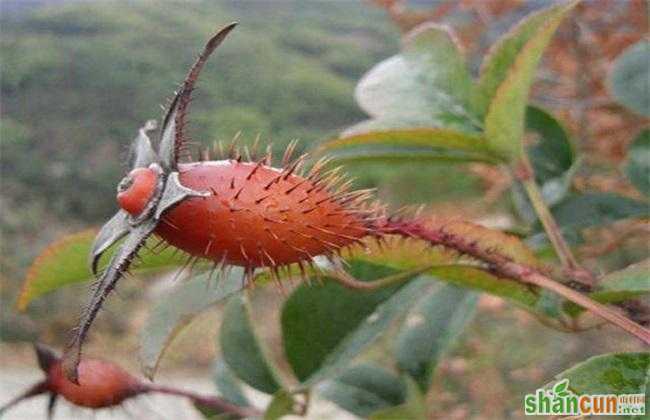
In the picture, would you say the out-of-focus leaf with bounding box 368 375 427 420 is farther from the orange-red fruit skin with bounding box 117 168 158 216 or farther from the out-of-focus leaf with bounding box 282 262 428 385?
the orange-red fruit skin with bounding box 117 168 158 216

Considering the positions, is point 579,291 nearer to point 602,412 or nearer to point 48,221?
point 602,412

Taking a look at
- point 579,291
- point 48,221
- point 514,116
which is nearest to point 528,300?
point 579,291

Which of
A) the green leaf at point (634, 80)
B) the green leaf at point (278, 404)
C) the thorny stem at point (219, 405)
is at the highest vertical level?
the green leaf at point (634, 80)

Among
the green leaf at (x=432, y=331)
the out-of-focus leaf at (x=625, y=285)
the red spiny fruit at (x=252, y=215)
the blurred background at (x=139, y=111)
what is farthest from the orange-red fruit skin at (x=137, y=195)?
the blurred background at (x=139, y=111)

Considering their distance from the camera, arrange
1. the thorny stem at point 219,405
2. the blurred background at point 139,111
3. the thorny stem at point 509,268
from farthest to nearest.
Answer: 1. the blurred background at point 139,111
2. the thorny stem at point 219,405
3. the thorny stem at point 509,268

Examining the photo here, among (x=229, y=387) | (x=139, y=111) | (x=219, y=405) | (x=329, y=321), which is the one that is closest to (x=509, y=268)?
(x=329, y=321)

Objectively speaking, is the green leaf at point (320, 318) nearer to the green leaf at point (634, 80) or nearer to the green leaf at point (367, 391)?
the green leaf at point (367, 391)
